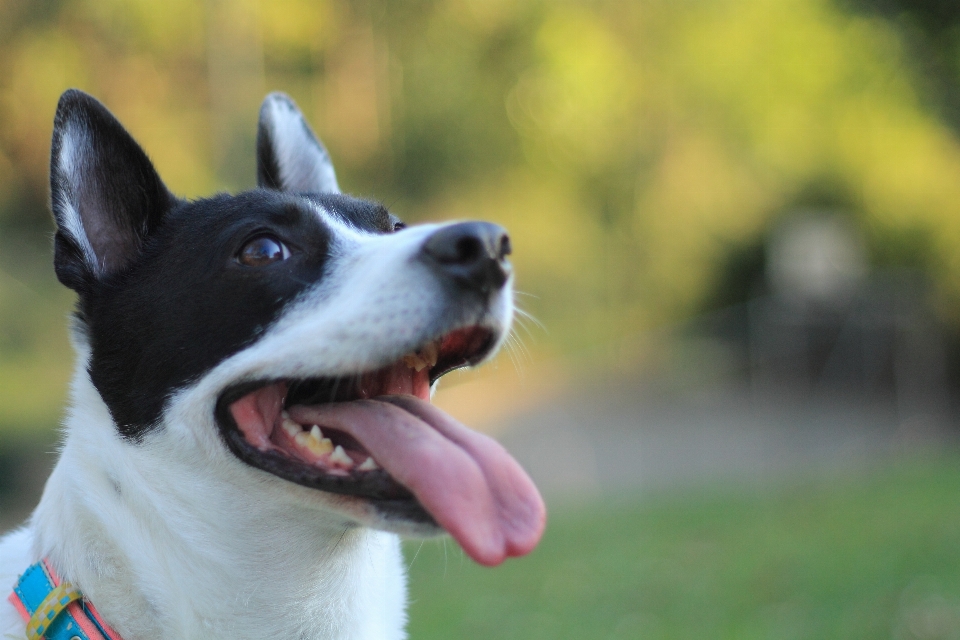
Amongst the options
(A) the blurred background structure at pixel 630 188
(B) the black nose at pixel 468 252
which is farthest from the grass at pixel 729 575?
(B) the black nose at pixel 468 252

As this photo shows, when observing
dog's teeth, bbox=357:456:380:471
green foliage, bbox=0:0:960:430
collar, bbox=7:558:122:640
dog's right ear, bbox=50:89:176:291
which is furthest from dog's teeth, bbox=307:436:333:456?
green foliage, bbox=0:0:960:430

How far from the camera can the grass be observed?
5.77 meters

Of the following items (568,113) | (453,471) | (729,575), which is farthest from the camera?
(568,113)

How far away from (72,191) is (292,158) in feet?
3.33

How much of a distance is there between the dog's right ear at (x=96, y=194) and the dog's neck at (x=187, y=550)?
591 mm

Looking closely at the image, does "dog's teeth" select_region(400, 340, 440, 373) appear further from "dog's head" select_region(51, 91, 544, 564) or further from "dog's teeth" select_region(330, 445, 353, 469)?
"dog's teeth" select_region(330, 445, 353, 469)

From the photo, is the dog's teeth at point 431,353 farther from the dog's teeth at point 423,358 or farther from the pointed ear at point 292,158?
the pointed ear at point 292,158

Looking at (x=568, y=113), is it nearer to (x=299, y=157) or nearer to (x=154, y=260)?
(x=299, y=157)

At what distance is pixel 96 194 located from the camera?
3.10 meters

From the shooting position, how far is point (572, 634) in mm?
5938

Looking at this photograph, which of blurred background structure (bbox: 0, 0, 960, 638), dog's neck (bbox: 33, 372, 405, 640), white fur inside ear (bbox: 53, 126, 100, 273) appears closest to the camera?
dog's neck (bbox: 33, 372, 405, 640)

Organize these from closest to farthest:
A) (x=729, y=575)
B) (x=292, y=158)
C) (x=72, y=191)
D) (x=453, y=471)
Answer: (x=453, y=471) → (x=72, y=191) → (x=292, y=158) → (x=729, y=575)

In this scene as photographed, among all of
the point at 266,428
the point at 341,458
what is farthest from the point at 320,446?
the point at 266,428

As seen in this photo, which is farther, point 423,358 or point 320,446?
point 423,358
